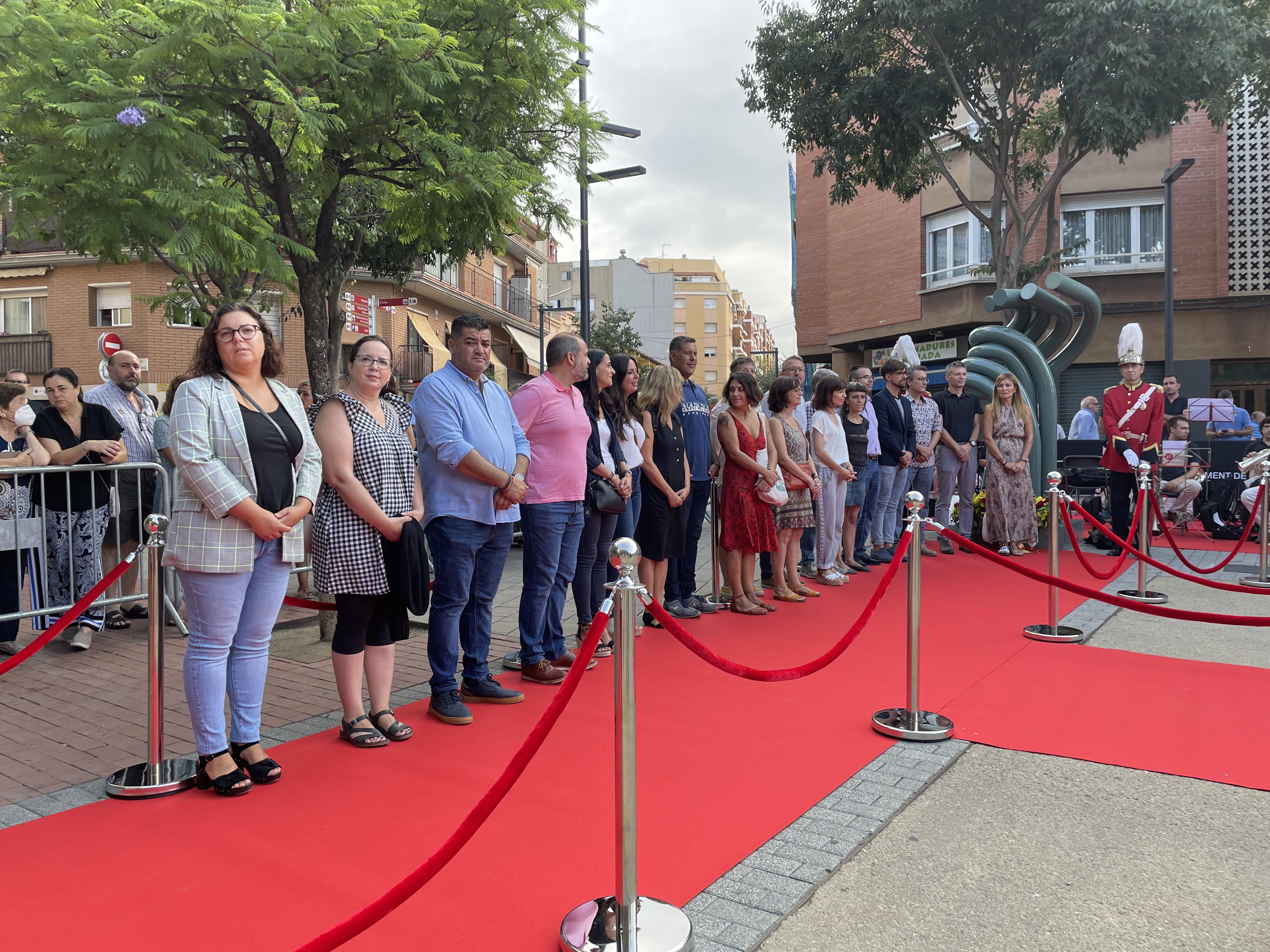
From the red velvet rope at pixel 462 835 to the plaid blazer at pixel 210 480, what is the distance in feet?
5.84

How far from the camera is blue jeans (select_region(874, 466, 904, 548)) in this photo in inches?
374

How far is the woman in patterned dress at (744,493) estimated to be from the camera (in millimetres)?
7129

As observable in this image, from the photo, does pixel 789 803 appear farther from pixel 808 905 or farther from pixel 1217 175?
pixel 1217 175

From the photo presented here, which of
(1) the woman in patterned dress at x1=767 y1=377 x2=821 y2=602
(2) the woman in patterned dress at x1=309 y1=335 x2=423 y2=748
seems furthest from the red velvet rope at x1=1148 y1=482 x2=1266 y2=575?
(2) the woman in patterned dress at x1=309 y1=335 x2=423 y2=748

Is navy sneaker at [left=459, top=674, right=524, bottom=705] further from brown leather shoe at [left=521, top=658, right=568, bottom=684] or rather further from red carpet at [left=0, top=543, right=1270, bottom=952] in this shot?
brown leather shoe at [left=521, top=658, right=568, bottom=684]

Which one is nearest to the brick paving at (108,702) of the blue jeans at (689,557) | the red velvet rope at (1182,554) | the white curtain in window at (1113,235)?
the blue jeans at (689,557)

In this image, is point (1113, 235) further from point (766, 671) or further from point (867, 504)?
point (766, 671)

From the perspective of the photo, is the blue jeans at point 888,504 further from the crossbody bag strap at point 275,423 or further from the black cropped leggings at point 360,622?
the crossbody bag strap at point 275,423

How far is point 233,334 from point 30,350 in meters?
28.9

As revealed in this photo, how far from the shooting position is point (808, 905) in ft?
9.32

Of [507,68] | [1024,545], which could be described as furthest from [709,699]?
[1024,545]

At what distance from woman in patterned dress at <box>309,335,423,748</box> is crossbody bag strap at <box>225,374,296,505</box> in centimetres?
23

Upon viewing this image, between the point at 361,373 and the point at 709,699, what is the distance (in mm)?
2530

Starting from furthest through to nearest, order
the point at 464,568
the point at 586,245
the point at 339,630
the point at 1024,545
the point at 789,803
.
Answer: the point at 586,245
the point at 1024,545
the point at 464,568
the point at 339,630
the point at 789,803
